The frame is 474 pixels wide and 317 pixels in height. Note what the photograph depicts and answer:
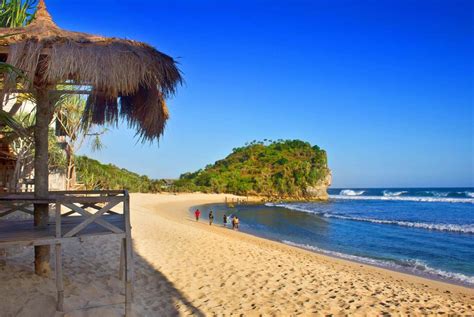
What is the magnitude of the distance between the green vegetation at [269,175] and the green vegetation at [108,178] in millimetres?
5950

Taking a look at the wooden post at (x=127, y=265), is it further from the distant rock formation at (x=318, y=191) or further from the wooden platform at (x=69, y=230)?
the distant rock formation at (x=318, y=191)

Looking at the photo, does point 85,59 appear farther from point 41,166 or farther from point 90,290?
point 90,290

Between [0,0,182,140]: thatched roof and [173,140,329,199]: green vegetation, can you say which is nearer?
[0,0,182,140]: thatched roof

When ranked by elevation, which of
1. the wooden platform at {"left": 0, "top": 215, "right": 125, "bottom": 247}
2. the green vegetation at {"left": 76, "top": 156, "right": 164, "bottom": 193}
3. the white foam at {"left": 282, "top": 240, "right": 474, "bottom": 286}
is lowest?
the white foam at {"left": 282, "top": 240, "right": 474, "bottom": 286}

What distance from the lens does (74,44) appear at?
5.41 m

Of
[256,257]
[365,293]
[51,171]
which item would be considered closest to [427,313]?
[365,293]

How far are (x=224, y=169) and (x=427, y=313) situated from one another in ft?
277

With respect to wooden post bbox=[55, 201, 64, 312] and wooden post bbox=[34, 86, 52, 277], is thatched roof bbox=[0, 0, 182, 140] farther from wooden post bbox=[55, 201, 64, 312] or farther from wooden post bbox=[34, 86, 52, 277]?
wooden post bbox=[55, 201, 64, 312]

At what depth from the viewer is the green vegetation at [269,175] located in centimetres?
7881

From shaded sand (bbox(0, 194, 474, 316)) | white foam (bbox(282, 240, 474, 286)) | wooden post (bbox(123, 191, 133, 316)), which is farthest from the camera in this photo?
white foam (bbox(282, 240, 474, 286))

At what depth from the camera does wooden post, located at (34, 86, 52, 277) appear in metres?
5.98

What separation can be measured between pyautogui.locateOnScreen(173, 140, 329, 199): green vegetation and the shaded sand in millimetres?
60580

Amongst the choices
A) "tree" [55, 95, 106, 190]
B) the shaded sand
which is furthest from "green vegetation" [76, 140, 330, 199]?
the shaded sand

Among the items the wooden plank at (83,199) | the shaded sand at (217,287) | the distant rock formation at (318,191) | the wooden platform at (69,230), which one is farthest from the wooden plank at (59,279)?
the distant rock formation at (318,191)
